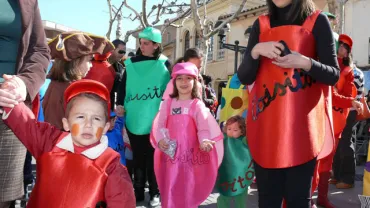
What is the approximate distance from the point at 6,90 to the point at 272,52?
1.29 meters

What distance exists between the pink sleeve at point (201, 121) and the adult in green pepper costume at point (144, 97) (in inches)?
29.8

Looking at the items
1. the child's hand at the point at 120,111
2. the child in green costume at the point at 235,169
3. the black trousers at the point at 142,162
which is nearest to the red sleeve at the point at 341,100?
the child in green costume at the point at 235,169

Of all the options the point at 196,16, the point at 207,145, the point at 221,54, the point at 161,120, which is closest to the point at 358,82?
the point at 207,145

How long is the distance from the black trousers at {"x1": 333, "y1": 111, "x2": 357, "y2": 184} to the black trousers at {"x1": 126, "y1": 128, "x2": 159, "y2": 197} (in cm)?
256

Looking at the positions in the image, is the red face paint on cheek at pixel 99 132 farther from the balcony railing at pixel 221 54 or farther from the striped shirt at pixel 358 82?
the balcony railing at pixel 221 54

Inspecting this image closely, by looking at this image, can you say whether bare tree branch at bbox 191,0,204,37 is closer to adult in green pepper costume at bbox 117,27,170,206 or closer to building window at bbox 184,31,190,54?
adult in green pepper costume at bbox 117,27,170,206

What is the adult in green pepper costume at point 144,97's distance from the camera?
4023mm

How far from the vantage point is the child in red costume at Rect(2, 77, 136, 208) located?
72.7 inches

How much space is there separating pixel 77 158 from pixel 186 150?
1530mm

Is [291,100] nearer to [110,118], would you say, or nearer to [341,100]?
[110,118]

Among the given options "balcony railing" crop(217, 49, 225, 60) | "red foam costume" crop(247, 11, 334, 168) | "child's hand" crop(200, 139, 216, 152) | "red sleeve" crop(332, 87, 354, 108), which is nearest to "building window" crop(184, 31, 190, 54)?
"balcony railing" crop(217, 49, 225, 60)

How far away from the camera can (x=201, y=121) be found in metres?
3.34

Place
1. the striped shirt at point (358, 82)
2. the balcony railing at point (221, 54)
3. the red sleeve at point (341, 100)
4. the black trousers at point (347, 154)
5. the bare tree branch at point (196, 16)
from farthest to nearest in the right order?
1. the balcony railing at point (221, 54)
2. the bare tree branch at point (196, 16)
3. the black trousers at point (347, 154)
4. the striped shirt at point (358, 82)
5. the red sleeve at point (341, 100)

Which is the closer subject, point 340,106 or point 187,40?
point 340,106
